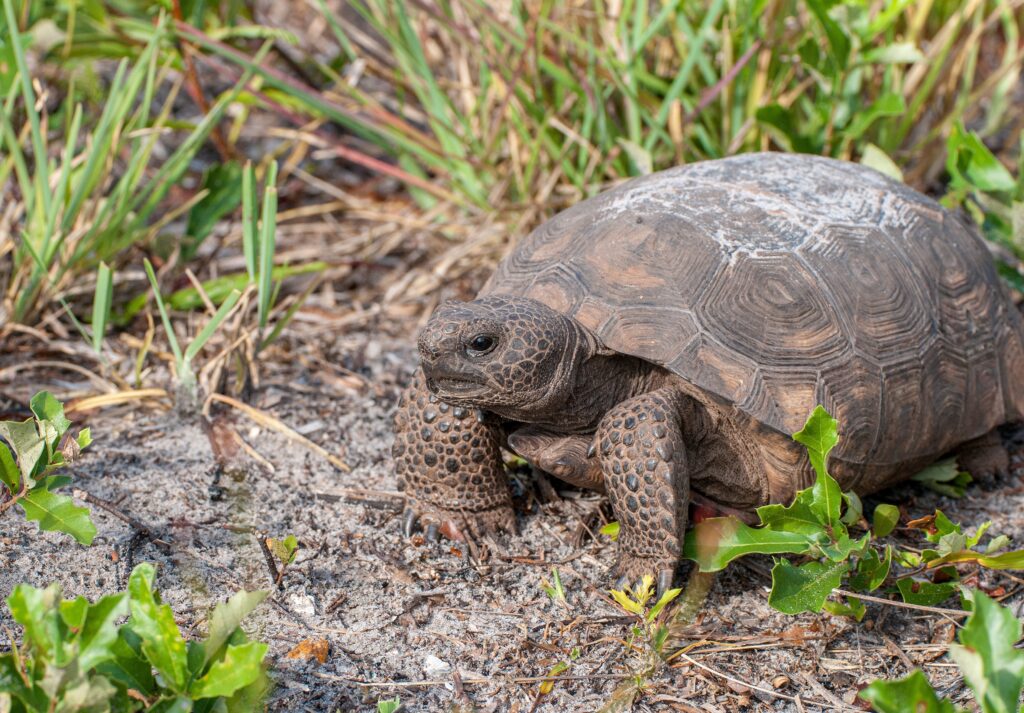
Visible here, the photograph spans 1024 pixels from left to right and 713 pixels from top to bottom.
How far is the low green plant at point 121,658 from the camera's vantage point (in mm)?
1667

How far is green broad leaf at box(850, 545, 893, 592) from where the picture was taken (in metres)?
2.32

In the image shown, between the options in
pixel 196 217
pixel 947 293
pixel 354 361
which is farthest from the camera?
pixel 196 217

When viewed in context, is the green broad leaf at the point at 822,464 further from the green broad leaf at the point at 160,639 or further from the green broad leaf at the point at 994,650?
the green broad leaf at the point at 160,639

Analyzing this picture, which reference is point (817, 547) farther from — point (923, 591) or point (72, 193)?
point (72, 193)

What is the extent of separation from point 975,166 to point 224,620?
3019mm

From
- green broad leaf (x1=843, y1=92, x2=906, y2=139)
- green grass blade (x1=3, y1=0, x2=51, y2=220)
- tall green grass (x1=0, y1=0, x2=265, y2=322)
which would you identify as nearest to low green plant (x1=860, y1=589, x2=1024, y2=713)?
green broad leaf (x1=843, y1=92, x2=906, y2=139)

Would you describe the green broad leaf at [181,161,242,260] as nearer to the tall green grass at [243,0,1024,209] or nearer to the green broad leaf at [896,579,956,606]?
the tall green grass at [243,0,1024,209]

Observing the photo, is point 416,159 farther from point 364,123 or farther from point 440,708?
point 440,708

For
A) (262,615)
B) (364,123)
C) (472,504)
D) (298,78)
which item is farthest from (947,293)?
(298,78)

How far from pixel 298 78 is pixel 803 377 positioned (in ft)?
10.4

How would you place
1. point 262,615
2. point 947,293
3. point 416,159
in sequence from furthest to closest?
point 416,159 → point 947,293 → point 262,615

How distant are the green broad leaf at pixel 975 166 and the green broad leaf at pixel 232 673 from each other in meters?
2.94

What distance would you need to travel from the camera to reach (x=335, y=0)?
6.08m

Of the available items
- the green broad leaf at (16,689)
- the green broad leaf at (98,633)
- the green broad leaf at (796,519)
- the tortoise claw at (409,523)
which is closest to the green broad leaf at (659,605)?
the green broad leaf at (796,519)
